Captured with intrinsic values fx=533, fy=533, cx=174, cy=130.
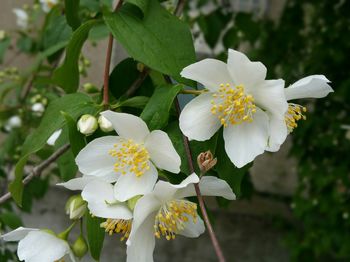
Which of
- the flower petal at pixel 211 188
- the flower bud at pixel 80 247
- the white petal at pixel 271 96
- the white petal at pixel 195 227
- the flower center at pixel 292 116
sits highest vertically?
the white petal at pixel 271 96

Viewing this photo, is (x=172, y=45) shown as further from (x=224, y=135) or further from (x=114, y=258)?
(x=114, y=258)

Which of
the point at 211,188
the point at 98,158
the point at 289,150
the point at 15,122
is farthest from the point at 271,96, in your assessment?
the point at 289,150

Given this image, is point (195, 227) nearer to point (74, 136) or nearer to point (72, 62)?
point (74, 136)

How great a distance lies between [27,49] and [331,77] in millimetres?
1366

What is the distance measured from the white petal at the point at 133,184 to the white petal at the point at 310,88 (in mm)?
224

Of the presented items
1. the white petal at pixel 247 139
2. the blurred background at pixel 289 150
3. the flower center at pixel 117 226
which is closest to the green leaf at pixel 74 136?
the flower center at pixel 117 226

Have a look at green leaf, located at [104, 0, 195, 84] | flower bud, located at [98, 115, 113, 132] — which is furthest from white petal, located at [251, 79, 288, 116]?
flower bud, located at [98, 115, 113, 132]

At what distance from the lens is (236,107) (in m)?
0.76

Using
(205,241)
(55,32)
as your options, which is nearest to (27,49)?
(55,32)

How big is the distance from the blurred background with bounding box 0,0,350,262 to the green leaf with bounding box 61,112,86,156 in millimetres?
1063

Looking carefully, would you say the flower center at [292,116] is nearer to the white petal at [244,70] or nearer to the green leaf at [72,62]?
the white petal at [244,70]

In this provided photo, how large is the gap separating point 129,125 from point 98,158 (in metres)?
0.07

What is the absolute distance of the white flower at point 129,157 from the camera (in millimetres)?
732

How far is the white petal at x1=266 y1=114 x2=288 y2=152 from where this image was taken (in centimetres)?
72
